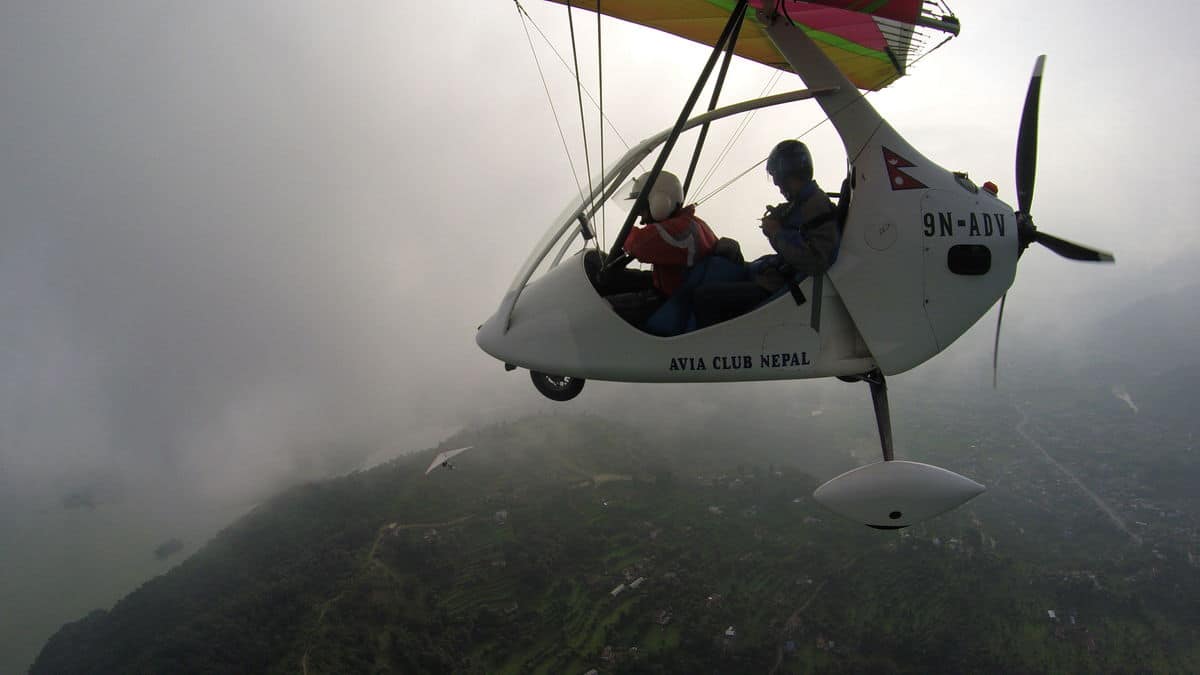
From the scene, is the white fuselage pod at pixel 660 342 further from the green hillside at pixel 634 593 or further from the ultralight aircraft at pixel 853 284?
the green hillside at pixel 634 593

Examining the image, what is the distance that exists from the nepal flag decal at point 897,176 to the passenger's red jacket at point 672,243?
68.9 inches

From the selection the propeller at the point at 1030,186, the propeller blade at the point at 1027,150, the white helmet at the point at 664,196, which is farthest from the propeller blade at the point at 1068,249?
the white helmet at the point at 664,196

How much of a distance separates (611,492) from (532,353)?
73911mm

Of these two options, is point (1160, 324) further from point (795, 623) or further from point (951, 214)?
point (951, 214)

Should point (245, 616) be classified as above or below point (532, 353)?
below

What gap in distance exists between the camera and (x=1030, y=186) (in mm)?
4945

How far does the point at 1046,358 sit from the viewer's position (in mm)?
174000

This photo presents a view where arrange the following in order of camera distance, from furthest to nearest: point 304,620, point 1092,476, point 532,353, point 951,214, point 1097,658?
1. point 1092,476
2. point 304,620
3. point 1097,658
4. point 532,353
5. point 951,214

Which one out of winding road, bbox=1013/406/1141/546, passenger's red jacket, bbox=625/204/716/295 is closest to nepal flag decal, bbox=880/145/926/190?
passenger's red jacket, bbox=625/204/716/295

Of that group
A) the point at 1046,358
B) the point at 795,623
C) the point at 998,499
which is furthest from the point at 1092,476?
the point at 1046,358

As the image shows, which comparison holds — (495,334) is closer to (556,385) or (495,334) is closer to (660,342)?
(556,385)

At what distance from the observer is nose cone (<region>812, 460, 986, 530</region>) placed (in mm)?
5004

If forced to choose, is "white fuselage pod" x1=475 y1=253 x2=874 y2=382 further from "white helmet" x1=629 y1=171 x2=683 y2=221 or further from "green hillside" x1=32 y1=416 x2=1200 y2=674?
"green hillside" x1=32 y1=416 x2=1200 y2=674

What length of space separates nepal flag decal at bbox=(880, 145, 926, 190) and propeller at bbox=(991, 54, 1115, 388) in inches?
49.1
